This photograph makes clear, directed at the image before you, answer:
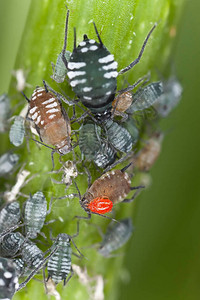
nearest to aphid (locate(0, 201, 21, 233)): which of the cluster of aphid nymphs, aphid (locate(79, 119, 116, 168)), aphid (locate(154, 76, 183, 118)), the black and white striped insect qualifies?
the cluster of aphid nymphs

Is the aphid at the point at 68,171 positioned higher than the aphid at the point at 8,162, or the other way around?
the aphid at the point at 68,171

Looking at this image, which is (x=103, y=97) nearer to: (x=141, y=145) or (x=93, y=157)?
(x=93, y=157)

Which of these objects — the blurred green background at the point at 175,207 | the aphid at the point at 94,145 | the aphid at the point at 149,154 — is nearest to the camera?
the aphid at the point at 94,145

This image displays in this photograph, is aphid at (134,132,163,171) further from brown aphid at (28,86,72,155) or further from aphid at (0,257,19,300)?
aphid at (0,257,19,300)

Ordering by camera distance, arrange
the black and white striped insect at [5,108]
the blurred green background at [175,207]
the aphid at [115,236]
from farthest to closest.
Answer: the blurred green background at [175,207] → the black and white striped insect at [5,108] → the aphid at [115,236]

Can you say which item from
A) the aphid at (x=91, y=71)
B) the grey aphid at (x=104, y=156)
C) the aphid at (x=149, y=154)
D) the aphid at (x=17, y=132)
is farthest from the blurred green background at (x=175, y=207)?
the aphid at (x=91, y=71)

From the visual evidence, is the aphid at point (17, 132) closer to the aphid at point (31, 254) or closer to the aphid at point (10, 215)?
the aphid at point (10, 215)

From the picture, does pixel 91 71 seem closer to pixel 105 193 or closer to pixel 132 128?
pixel 132 128
